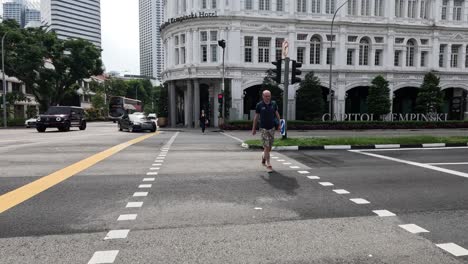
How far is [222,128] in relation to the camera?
98.5 ft

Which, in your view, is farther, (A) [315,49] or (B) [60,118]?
(A) [315,49]

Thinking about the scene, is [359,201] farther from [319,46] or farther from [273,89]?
[319,46]

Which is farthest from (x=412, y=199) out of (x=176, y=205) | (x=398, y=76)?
(x=398, y=76)

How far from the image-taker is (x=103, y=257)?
345cm

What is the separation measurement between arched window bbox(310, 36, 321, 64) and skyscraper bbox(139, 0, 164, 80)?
2532 inches

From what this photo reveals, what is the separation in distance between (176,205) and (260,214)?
4.53 feet

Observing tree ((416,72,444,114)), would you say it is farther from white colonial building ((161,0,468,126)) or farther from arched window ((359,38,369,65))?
arched window ((359,38,369,65))

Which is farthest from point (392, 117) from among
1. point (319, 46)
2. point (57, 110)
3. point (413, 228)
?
point (413, 228)

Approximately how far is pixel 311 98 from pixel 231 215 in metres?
29.9

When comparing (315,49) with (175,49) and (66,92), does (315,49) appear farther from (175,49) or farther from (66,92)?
(66,92)

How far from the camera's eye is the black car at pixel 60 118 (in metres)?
24.9

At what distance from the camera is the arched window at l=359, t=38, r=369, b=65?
37.7 metres

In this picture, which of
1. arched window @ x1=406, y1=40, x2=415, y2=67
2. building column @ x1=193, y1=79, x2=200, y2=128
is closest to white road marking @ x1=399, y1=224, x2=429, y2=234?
building column @ x1=193, y1=79, x2=200, y2=128

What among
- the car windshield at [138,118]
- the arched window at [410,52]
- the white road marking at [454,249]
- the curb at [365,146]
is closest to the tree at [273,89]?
the car windshield at [138,118]
